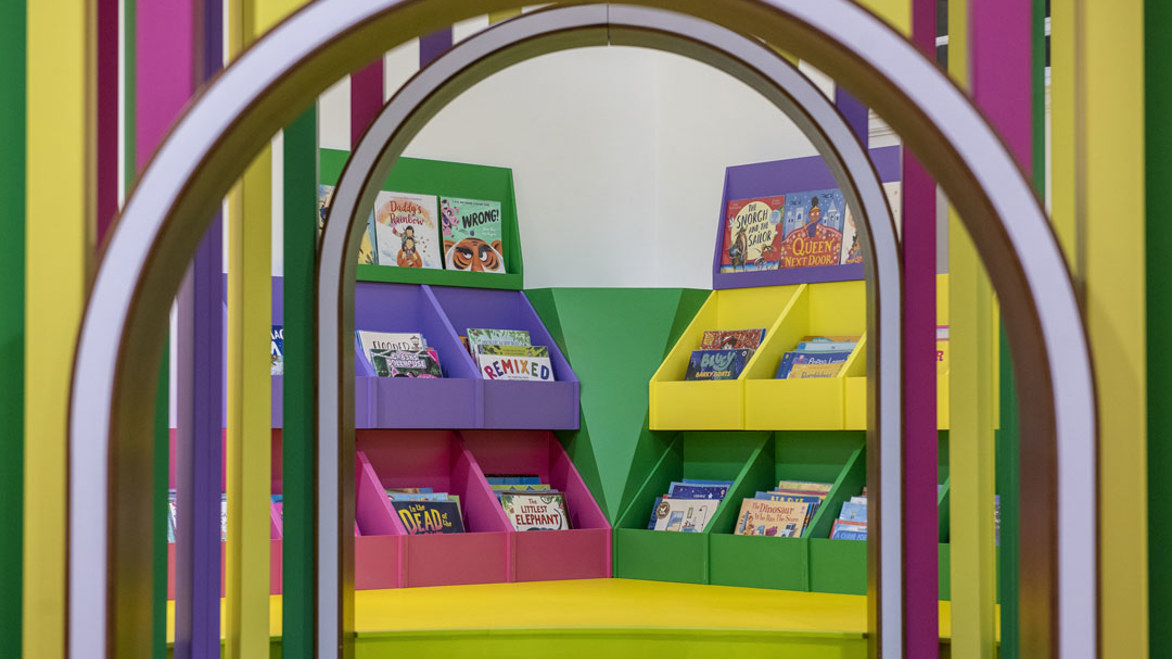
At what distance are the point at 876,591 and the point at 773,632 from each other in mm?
372

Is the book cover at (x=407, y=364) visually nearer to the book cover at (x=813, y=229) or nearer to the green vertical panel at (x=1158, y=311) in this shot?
the book cover at (x=813, y=229)

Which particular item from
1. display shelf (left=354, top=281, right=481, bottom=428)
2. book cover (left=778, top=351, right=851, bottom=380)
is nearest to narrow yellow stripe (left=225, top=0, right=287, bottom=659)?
display shelf (left=354, top=281, right=481, bottom=428)

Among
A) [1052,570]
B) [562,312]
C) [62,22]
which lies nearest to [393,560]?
[562,312]

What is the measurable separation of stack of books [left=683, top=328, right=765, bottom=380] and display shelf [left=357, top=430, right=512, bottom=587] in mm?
931

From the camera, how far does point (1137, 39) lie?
194cm

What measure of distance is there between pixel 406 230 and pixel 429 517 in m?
1.10

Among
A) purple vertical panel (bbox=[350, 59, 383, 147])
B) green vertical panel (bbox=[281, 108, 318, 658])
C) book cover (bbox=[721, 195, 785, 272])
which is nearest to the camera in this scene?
green vertical panel (bbox=[281, 108, 318, 658])

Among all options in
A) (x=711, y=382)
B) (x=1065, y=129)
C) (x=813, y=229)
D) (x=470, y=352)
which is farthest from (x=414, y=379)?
(x=1065, y=129)

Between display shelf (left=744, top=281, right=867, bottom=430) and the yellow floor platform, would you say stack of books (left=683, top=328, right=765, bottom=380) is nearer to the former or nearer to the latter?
display shelf (left=744, top=281, right=867, bottom=430)

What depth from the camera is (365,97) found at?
3357mm

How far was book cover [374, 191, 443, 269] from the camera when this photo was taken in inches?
182

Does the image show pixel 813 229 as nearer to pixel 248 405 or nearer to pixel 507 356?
pixel 507 356

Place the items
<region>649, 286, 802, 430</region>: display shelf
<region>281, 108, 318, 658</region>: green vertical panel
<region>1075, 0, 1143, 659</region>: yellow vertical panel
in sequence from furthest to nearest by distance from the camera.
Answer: <region>649, 286, 802, 430</region>: display shelf, <region>281, 108, 318, 658</region>: green vertical panel, <region>1075, 0, 1143, 659</region>: yellow vertical panel

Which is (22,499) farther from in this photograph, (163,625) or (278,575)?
(278,575)
